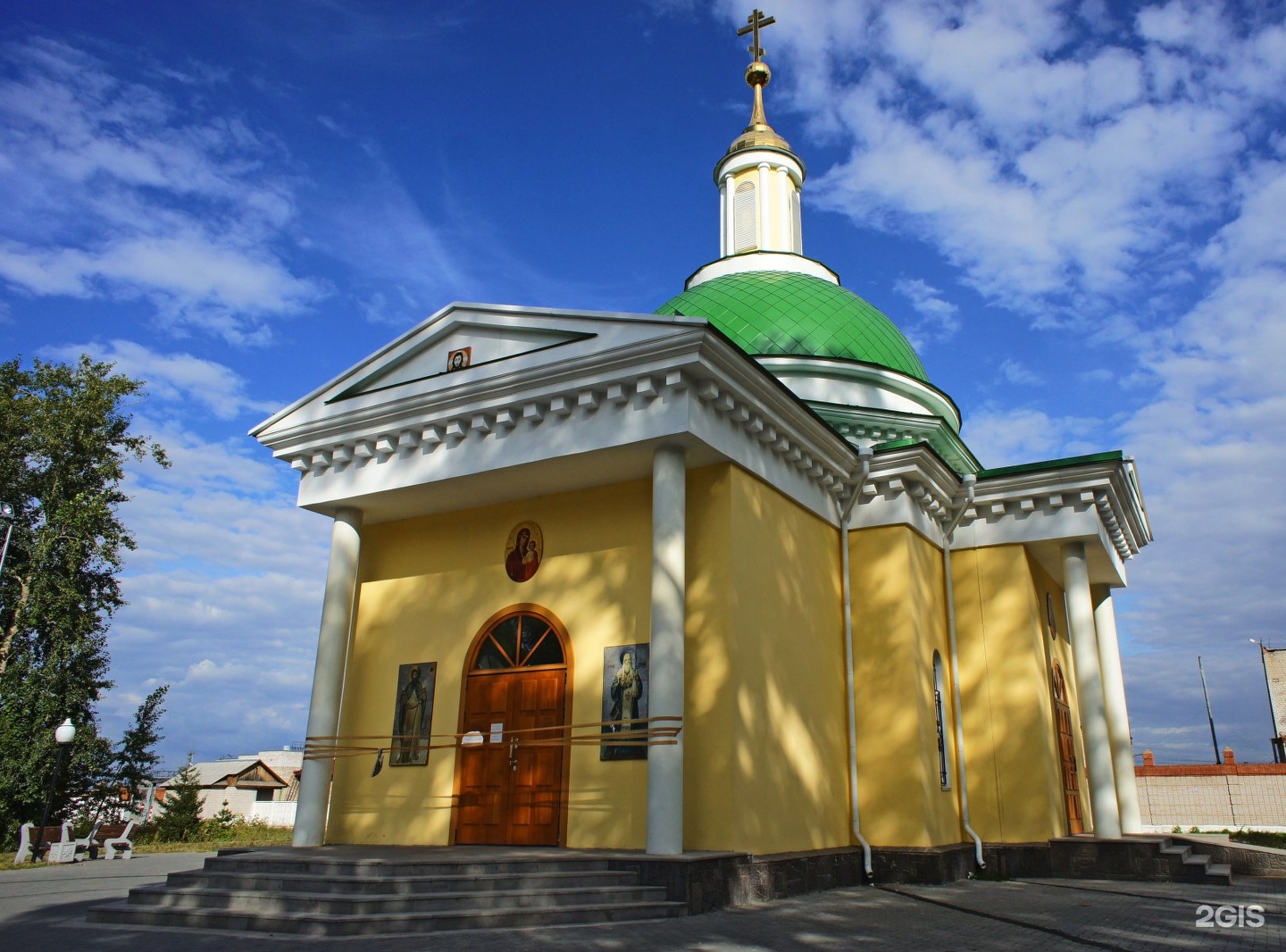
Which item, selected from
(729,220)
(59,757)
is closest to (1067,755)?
(729,220)

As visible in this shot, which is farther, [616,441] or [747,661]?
[616,441]

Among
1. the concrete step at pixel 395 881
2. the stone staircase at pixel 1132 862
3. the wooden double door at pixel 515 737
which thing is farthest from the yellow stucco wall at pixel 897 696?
the concrete step at pixel 395 881

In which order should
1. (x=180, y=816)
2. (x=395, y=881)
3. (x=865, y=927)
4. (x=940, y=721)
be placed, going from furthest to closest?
(x=180, y=816) < (x=940, y=721) < (x=865, y=927) < (x=395, y=881)

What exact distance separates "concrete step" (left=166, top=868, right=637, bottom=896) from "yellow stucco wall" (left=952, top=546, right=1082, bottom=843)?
6.44m

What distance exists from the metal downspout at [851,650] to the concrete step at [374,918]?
410cm

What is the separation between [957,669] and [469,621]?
6664 mm

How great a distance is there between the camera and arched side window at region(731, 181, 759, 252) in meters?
19.4

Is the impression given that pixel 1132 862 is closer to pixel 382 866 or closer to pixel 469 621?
pixel 469 621

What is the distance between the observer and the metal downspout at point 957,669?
12617 millimetres

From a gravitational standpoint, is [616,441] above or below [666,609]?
above

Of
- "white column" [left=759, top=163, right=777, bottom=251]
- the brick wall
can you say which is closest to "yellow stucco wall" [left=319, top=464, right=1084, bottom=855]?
"white column" [left=759, top=163, right=777, bottom=251]

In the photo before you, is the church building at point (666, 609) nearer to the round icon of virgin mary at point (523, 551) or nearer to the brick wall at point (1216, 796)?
the round icon of virgin mary at point (523, 551)

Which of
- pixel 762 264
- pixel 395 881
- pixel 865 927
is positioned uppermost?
pixel 762 264

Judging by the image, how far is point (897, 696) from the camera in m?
12.2
